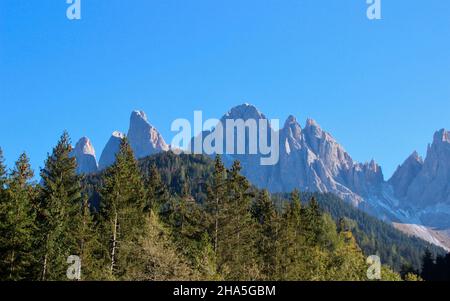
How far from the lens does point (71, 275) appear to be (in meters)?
40.0

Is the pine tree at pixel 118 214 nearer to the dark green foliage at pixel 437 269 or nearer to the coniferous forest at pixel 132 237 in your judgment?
the coniferous forest at pixel 132 237

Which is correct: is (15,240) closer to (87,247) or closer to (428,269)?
(87,247)

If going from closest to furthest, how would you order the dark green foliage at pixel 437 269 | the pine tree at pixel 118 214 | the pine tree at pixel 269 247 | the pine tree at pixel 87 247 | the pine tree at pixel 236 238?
the pine tree at pixel 87 247
the pine tree at pixel 118 214
the pine tree at pixel 236 238
the pine tree at pixel 269 247
the dark green foliage at pixel 437 269

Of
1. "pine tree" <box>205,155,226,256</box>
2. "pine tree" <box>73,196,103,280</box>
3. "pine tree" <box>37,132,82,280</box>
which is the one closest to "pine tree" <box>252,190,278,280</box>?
"pine tree" <box>205,155,226,256</box>

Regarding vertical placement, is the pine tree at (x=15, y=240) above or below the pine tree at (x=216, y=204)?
below

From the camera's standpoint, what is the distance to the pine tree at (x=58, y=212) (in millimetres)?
38156

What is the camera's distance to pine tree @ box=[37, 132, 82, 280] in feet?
125

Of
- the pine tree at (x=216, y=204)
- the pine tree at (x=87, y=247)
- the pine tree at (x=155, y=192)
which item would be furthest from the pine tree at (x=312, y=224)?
the pine tree at (x=87, y=247)

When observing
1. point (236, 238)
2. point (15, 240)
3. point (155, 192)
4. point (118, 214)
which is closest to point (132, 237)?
point (118, 214)

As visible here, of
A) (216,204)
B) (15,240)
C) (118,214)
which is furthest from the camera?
(216,204)

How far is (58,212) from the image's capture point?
127ft

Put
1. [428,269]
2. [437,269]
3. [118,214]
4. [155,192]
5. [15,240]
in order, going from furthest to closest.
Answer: [428,269] < [437,269] < [155,192] < [118,214] < [15,240]

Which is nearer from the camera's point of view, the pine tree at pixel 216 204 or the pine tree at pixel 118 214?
the pine tree at pixel 118 214

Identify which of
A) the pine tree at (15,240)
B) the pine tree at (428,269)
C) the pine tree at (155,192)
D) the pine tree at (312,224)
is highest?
the pine tree at (155,192)
